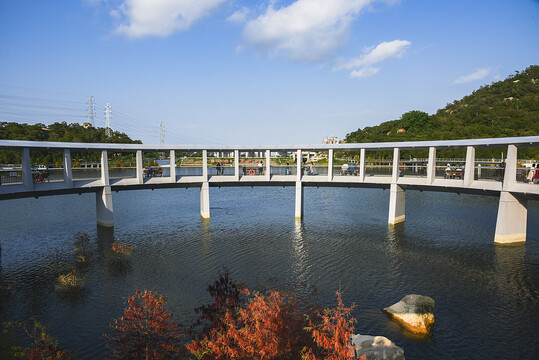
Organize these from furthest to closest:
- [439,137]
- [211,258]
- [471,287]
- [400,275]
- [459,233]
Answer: [439,137], [459,233], [211,258], [400,275], [471,287]

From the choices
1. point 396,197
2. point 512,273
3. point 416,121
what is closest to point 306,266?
point 512,273

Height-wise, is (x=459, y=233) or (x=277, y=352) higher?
(x=277, y=352)

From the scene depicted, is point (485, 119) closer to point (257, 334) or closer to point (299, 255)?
point (299, 255)

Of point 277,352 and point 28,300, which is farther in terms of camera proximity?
point 28,300

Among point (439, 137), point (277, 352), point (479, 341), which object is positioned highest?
point (439, 137)

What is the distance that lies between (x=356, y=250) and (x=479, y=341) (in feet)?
42.8

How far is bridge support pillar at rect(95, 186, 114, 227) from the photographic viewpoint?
33500 mm

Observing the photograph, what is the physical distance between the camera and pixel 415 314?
16.2 m

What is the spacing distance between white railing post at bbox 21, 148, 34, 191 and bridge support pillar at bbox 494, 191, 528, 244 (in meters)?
40.3

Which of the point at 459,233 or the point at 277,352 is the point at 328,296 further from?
the point at 459,233

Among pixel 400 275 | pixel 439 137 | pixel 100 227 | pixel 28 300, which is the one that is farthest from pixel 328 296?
pixel 439 137

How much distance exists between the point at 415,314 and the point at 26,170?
30.9m

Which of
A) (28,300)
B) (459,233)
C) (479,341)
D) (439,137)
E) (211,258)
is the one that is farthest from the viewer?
(439,137)

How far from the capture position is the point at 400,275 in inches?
894
